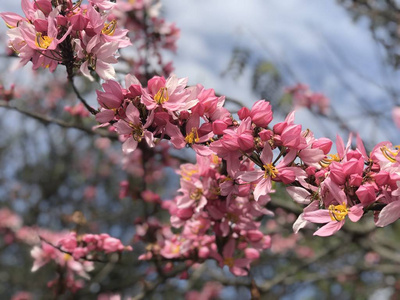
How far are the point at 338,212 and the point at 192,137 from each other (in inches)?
17.7

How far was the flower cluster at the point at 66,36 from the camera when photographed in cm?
124

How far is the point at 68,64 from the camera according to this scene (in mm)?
1303

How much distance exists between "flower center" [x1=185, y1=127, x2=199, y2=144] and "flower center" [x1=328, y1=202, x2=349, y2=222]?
0.42m

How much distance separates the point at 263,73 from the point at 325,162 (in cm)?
228

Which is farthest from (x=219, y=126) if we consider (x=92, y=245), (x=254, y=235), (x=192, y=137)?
(x=92, y=245)

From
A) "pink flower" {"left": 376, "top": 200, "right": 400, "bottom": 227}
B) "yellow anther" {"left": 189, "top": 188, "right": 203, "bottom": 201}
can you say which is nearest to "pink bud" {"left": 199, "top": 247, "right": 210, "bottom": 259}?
"yellow anther" {"left": 189, "top": 188, "right": 203, "bottom": 201}

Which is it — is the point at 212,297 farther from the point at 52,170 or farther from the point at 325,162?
the point at 325,162

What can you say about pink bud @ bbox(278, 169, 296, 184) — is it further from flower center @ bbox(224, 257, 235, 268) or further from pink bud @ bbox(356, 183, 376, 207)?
flower center @ bbox(224, 257, 235, 268)

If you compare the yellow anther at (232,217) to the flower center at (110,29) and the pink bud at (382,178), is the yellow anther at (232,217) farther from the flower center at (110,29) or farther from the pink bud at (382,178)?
the flower center at (110,29)

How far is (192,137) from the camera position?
1.23 m

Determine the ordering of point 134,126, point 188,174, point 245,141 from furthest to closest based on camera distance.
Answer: point 188,174 → point 134,126 → point 245,141

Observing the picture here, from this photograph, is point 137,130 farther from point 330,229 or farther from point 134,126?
point 330,229

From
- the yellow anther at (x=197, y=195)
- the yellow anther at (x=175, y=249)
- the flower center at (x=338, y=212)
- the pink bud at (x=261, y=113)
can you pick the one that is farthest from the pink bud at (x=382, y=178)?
the yellow anther at (x=175, y=249)

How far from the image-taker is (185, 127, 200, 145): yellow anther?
4.01 ft
